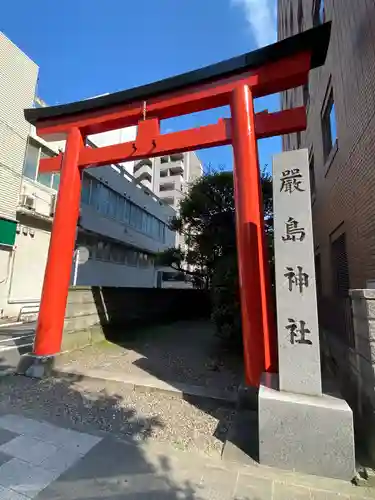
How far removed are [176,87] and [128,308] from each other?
7.36 m

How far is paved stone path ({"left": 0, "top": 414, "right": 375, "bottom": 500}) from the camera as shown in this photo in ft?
8.05

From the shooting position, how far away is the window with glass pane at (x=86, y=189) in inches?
608

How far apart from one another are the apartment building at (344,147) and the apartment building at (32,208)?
8.72 meters

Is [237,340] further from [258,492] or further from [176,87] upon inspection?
[176,87]

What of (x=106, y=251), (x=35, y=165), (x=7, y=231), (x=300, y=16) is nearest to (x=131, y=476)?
(x=7, y=231)

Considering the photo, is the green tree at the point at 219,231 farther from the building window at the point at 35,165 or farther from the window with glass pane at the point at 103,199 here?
the building window at the point at 35,165

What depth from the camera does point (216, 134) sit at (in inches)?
206

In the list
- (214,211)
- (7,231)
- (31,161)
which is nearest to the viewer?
(214,211)

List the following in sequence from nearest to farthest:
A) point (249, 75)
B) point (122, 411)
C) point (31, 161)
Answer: point (122, 411) → point (249, 75) → point (31, 161)

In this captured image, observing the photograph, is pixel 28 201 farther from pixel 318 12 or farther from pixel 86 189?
pixel 318 12

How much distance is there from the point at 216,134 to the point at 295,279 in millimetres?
3255

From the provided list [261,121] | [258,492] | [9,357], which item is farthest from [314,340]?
[9,357]

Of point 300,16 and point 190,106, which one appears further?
point 300,16

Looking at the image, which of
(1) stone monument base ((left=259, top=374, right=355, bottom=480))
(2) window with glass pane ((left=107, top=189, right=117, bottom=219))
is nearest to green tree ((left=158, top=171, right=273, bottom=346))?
(1) stone monument base ((left=259, top=374, right=355, bottom=480))
